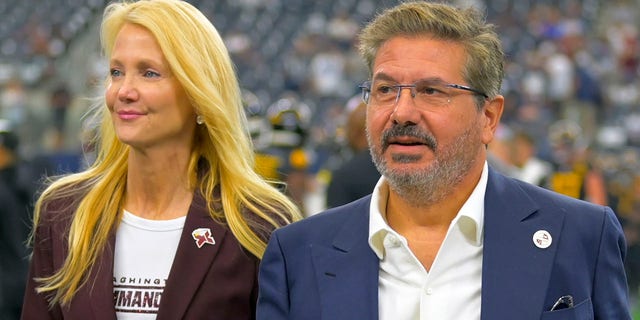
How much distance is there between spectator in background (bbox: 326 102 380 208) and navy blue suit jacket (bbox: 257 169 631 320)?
3344mm

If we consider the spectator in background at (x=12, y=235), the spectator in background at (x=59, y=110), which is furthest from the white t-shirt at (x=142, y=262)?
the spectator in background at (x=59, y=110)

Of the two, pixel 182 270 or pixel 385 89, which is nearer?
pixel 385 89

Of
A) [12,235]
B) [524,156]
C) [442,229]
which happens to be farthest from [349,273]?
[524,156]

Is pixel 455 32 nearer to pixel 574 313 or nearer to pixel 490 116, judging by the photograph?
pixel 490 116

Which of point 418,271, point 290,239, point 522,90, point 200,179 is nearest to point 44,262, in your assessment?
point 200,179

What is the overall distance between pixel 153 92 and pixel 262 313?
3.39 feet

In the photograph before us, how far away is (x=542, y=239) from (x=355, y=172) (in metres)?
3.71

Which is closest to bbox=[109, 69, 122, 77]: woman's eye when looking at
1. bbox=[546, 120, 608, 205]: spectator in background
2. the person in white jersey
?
the person in white jersey

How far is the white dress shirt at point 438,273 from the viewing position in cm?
322

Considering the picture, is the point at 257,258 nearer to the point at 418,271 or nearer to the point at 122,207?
the point at 122,207

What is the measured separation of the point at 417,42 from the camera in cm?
332

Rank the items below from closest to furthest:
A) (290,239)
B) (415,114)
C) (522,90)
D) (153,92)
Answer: (415,114) < (290,239) < (153,92) < (522,90)

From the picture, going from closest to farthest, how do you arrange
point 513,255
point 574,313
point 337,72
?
point 574,313
point 513,255
point 337,72

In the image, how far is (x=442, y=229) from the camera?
133 inches
